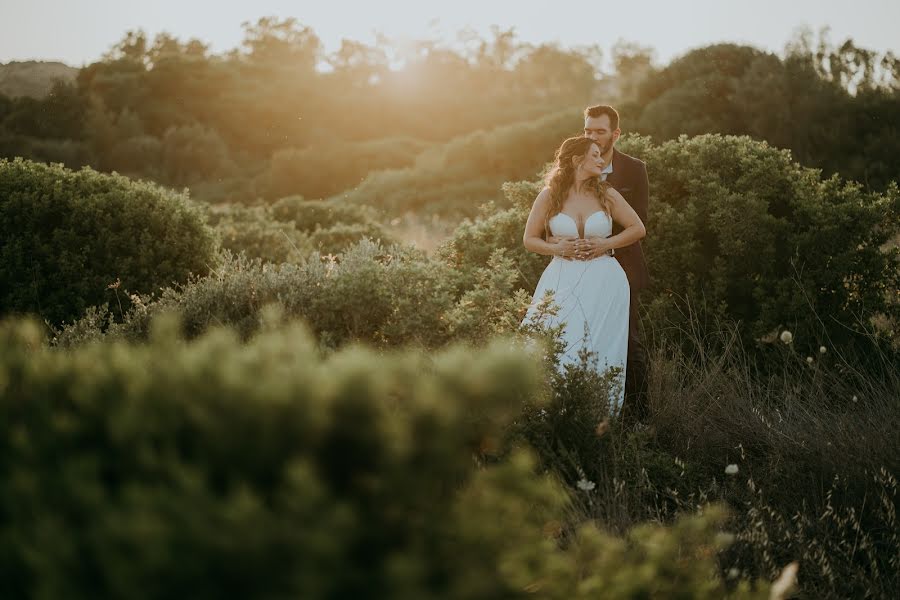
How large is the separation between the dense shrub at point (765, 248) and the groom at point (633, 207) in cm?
78

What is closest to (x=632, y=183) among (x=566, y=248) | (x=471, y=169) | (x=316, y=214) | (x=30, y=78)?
(x=566, y=248)

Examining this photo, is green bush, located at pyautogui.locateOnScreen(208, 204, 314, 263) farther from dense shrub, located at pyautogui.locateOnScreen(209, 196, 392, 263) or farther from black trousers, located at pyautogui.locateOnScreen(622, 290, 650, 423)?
black trousers, located at pyautogui.locateOnScreen(622, 290, 650, 423)

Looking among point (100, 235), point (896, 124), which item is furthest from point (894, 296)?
point (896, 124)

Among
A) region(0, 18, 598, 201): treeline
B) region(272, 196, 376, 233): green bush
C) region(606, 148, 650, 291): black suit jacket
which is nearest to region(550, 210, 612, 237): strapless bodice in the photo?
region(606, 148, 650, 291): black suit jacket

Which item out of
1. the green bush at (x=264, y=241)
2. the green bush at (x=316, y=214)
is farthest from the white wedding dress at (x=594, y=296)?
the green bush at (x=316, y=214)

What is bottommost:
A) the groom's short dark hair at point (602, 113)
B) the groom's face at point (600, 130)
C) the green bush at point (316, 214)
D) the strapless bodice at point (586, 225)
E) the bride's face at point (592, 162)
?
the green bush at point (316, 214)

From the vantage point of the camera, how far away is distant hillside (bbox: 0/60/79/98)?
26.8m

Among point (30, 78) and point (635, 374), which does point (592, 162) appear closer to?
point (635, 374)

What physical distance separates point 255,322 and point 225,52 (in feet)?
169

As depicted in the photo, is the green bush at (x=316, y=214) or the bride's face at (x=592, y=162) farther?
the green bush at (x=316, y=214)

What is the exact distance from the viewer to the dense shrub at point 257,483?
1.33m

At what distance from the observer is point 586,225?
19.4 feet

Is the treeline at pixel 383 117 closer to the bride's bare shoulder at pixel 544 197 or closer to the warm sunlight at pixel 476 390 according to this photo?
the warm sunlight at pixel 476 390

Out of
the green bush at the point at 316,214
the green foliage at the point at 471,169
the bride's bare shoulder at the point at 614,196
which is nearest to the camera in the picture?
the bride's bare shoulder at the point at 614,196
